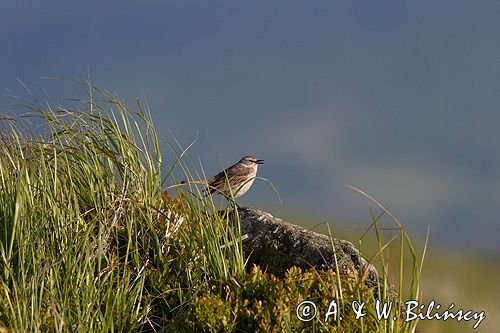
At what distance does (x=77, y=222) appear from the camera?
22.2 feet

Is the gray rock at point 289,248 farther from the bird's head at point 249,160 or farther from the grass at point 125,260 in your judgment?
the bird's head at point 249,160

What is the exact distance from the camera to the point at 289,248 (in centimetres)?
739

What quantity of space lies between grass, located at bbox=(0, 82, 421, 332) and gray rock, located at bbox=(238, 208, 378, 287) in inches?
21.8

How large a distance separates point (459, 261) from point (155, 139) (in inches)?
375

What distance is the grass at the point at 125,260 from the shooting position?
5.62m

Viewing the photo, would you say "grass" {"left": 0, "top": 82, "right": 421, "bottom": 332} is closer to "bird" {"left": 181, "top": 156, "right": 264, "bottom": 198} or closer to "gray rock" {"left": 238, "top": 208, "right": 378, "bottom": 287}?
"gray rock" {"left": 238, "top": 208, "right": 378, "bottom": 287}

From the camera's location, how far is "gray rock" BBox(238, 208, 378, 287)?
7184mm

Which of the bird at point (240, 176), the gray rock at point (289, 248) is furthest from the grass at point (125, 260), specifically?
the bird at point (240, 176)

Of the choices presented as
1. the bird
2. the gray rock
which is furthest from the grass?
the bird

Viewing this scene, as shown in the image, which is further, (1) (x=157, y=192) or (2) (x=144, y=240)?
(1) (x=157, y=192)

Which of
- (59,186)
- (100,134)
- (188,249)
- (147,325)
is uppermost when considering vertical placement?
(100,134)

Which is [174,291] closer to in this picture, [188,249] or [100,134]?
[188,249]

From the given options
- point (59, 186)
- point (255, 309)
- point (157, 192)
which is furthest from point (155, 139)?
point (255, 309)

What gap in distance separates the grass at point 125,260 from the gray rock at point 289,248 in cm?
55
